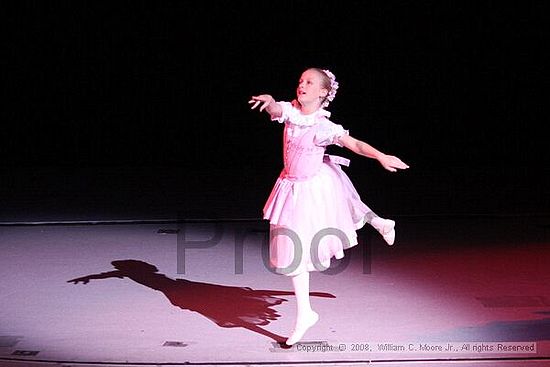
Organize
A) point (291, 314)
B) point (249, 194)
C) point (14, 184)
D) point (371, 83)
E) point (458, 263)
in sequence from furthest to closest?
point (371, 83)
point (14, 184)
point (249, 194)
point (458, 263)
point (291, 314)

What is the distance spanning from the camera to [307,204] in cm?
484

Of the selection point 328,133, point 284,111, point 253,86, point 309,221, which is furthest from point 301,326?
point 253,86

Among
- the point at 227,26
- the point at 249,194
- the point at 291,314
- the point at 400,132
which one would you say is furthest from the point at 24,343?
the point at 400,132

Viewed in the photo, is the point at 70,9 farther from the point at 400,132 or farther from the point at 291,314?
the point at 291,314

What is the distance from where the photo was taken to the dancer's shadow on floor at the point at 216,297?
5562 mm

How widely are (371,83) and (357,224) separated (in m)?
7.35

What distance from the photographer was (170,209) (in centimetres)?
944

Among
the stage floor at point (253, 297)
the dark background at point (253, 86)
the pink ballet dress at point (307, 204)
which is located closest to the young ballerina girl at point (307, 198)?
the pink ballet dress at point (307, 204)

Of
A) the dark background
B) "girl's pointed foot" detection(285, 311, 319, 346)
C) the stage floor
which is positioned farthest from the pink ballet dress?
the dark background

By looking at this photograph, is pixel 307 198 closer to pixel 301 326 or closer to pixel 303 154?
pixel 303 154

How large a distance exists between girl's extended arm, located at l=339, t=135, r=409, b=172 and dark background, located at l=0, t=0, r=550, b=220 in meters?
6.38

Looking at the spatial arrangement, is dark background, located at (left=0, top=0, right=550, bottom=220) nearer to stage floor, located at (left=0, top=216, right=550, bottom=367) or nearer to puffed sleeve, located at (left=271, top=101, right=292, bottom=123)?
stage floor, located at (left=0, top=216, right=550, bottom=367)

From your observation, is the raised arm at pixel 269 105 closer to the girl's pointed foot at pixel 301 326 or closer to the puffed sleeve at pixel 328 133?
the puffed sleeve at pixel 328 133

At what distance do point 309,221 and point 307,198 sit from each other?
12 cm
